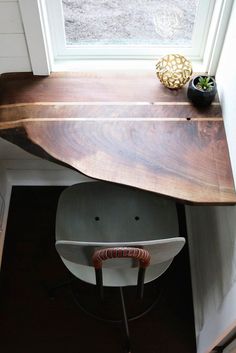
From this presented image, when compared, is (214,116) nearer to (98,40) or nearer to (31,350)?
(98,40)

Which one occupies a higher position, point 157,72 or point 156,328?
point 157,72

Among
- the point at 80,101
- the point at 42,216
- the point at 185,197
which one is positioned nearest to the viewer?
the point at 185,197

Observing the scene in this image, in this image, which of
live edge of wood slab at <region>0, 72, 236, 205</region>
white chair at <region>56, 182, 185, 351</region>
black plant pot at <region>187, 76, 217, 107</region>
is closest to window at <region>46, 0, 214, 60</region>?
live edge of wood slab at <region>0, 72, 236, 205</region>

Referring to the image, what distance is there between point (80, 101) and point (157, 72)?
0.28 metres

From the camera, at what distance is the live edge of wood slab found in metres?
1.19

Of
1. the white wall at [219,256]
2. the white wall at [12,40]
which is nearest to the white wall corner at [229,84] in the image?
the white wall at [219,256]

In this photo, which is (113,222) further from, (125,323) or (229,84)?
(229,84)

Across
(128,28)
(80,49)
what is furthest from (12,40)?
(128,28)

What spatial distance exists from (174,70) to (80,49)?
37 centimetres

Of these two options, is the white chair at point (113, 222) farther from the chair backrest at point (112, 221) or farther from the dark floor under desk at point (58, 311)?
the dark floor under desk at point (58, 311)

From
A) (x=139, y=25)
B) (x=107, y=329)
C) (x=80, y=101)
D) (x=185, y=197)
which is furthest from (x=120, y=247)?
(x=139, y=25)

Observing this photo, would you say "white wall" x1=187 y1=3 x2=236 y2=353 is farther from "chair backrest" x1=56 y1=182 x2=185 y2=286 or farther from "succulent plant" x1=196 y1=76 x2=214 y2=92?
"chair backrest" x1=56 y1=182 x2=185 y2=286

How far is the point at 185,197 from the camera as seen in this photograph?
3.78 ft

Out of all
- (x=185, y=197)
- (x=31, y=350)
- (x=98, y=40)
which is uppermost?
(x=98, y=40)
